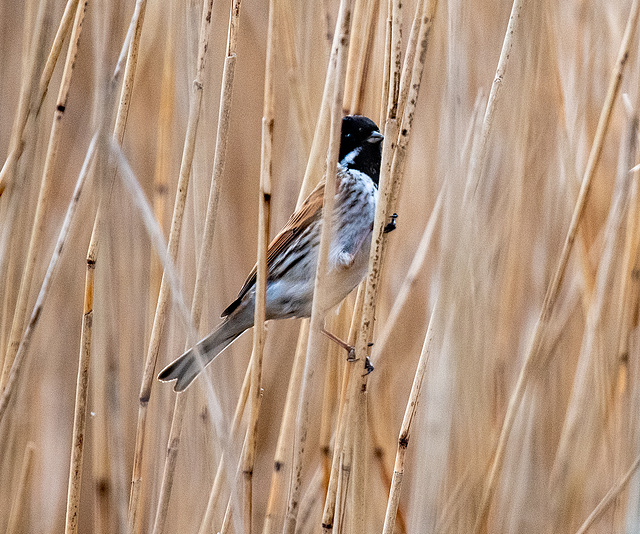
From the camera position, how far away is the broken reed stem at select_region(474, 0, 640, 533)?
1.24 m

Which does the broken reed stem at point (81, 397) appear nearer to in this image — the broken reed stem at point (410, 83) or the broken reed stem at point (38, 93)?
the broken reed stem at point (38, 93)

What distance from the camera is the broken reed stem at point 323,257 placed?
975 mm

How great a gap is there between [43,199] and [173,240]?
0.24m

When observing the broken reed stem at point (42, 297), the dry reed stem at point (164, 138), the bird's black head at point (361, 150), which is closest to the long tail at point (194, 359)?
the dry reed stem at point (164, 138)

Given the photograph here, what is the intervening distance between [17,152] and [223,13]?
1352 mm

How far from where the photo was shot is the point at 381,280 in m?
1.56

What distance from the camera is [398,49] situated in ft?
3.69

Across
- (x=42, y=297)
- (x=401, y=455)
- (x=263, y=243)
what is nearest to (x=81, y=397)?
(x=42, y=297)

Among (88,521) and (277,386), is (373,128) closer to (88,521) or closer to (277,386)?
(277,386)

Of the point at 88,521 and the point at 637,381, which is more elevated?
the point at 637,381

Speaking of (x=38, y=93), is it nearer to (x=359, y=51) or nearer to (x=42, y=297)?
(x=42, y=297)

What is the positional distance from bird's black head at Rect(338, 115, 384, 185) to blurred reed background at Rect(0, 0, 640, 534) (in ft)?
0.25

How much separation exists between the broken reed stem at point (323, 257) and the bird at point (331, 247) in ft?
1.56

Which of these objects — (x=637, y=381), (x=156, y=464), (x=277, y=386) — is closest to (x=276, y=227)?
(x=277, y=386)
